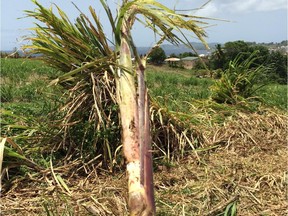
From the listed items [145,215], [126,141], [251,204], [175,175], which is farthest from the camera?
[175,175]

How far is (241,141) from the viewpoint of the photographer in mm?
3889

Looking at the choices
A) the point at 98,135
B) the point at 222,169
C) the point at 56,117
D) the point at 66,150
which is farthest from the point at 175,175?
the point at 56,117

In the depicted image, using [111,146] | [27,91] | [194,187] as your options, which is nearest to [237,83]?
[111,146]

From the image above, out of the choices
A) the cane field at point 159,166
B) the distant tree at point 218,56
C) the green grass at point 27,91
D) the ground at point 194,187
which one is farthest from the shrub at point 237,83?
the green grass at point 27,91

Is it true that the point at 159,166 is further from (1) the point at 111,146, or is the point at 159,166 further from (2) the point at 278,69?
(2) the point at 278,69

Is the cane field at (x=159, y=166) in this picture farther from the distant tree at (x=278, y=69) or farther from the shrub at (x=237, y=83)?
the distant tree at (x=278, y=69)

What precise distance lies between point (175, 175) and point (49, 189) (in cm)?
103

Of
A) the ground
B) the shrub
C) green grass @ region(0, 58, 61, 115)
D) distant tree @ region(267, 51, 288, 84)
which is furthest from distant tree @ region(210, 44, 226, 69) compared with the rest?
green grass @ region(0, 58, 61, 115)

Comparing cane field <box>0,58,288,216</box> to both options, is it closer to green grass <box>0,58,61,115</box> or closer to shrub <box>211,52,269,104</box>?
green grass <box>0,58,61,115</box>

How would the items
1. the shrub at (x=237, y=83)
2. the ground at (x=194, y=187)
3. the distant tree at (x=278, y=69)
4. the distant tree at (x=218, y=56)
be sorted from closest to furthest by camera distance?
the ground at (x=194, y=187) → the distant tree at (x=218, y=56) → the shrub at (x=237, y=83) → the distant tree at (x=278, y=69)

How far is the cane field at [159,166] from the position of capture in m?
2.44

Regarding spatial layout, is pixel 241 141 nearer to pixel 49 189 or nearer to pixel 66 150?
pixel 66 150

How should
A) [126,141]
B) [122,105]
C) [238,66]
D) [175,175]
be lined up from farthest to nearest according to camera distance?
1. [238,66]
2. [175,175]
3. [122,105]
4. [126,141]

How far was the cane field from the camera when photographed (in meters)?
2.44
